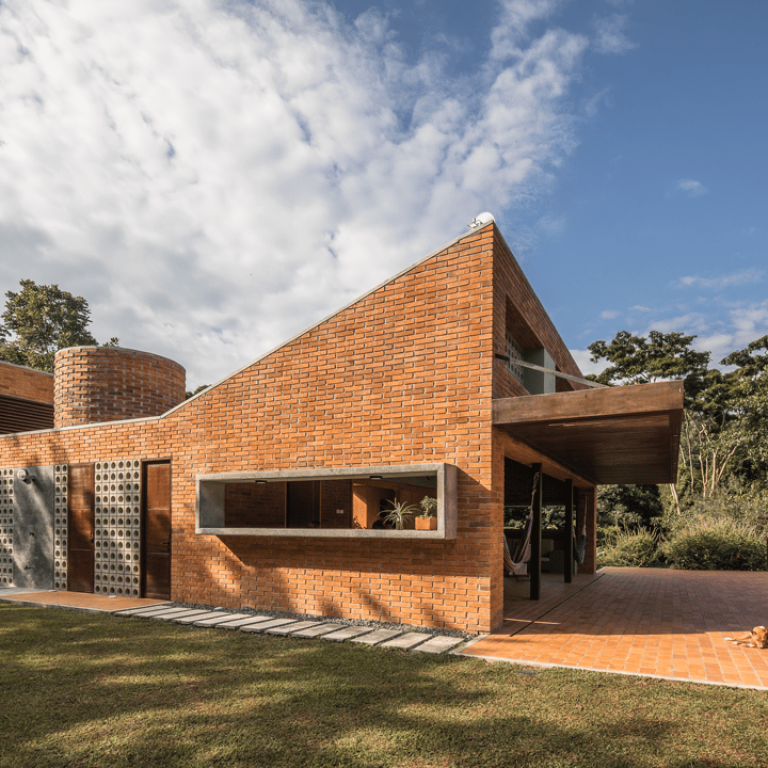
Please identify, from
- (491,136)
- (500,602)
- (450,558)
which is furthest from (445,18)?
(500,602)

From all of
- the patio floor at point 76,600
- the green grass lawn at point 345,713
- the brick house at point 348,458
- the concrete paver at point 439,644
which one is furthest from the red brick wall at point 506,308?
the patio floor at point 76,600

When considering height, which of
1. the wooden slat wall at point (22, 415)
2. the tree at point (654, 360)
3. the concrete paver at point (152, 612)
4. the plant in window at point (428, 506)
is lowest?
the concrete paver at point (152, 612)

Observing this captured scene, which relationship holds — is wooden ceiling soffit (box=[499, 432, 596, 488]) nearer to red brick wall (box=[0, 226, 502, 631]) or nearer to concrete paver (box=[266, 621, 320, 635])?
red brick wall (box=[0, 226, 502, 631])

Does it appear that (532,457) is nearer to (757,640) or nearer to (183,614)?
(757,640)

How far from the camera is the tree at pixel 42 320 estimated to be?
31.0m

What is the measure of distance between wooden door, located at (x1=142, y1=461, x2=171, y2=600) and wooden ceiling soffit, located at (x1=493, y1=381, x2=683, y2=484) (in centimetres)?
611

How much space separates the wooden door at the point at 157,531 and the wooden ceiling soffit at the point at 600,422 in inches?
241

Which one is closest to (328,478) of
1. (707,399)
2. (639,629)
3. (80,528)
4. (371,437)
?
(371,437)

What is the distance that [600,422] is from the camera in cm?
696

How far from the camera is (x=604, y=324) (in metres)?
31.9

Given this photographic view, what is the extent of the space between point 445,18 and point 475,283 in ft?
13.3

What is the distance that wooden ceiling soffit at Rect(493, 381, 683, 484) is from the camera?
612 centimetres

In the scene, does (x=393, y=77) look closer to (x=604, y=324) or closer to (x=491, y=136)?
(x=491, y=136)

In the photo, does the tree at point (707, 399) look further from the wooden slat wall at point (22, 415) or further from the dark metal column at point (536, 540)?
the wooden slat wall at point (22, 415)
